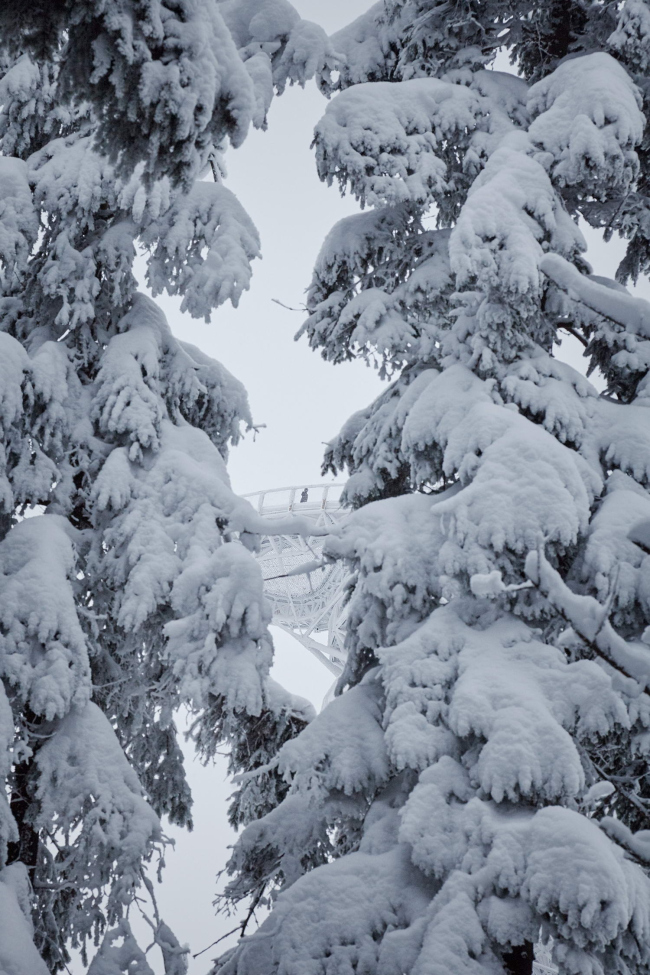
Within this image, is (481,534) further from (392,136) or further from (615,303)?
(392,136)

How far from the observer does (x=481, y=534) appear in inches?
178

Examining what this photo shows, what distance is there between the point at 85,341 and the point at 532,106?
383 centimetres

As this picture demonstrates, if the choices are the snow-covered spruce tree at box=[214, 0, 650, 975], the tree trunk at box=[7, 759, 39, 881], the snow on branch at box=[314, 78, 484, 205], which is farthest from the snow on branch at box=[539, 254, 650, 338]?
the tree trunk at box=[7, 759, 39, 881]

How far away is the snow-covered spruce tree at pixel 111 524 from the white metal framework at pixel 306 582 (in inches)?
458

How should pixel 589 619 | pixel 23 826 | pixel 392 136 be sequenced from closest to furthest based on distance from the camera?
pixel 589 619
pixel 23 826
pixel 392 136

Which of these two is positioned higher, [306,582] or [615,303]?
[615,303]

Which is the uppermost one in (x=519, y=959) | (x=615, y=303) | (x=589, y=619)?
(x=615, y=303)

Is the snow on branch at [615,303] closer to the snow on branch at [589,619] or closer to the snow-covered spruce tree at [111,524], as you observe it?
the snow on branch at [589,619]

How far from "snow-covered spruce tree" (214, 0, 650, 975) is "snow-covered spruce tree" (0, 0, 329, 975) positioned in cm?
80

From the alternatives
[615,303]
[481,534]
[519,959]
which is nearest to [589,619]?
[615,303]

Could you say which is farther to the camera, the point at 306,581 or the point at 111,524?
the point at 306,581

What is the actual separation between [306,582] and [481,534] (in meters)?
15.9

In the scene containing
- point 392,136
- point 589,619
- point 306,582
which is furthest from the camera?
point 306,582

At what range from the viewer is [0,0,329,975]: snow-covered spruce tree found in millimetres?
5129
